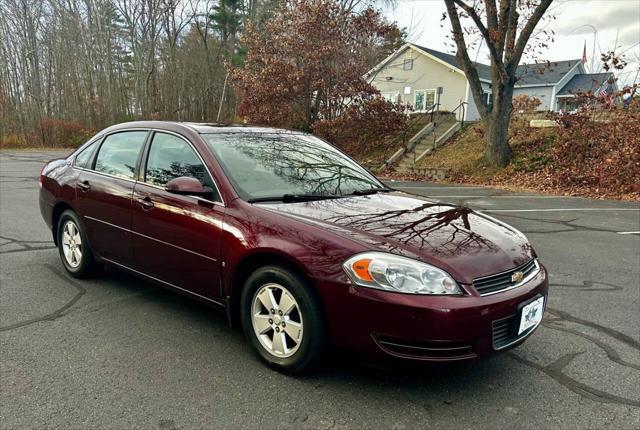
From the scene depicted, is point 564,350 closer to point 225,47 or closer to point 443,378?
point 443,378

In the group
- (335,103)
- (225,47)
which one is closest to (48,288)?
(335,103)

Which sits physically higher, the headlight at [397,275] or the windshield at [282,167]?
the windshield at [282,167]

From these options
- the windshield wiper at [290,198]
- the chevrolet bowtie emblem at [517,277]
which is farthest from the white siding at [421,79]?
the chevrolet bowtie emblem at [517,277]

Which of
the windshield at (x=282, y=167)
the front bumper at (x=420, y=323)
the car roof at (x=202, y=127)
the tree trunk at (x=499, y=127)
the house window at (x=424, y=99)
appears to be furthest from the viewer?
the house window at (x=424, y=99)

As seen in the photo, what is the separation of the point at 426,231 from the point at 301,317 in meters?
0.92

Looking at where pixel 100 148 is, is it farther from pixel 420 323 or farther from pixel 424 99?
pixel 424 99

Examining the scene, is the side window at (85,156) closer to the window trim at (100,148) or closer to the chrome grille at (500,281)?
the window trim at (100,148)

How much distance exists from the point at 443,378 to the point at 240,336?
143cm

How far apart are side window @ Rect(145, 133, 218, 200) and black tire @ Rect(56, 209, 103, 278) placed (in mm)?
1166

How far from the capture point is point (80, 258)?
4.51 metres

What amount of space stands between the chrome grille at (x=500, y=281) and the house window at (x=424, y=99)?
94.2ft

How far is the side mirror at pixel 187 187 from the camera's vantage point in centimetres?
315

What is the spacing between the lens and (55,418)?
2.41 meters

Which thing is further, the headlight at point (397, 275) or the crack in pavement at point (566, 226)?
the crack in pavement at point (566, 226)
